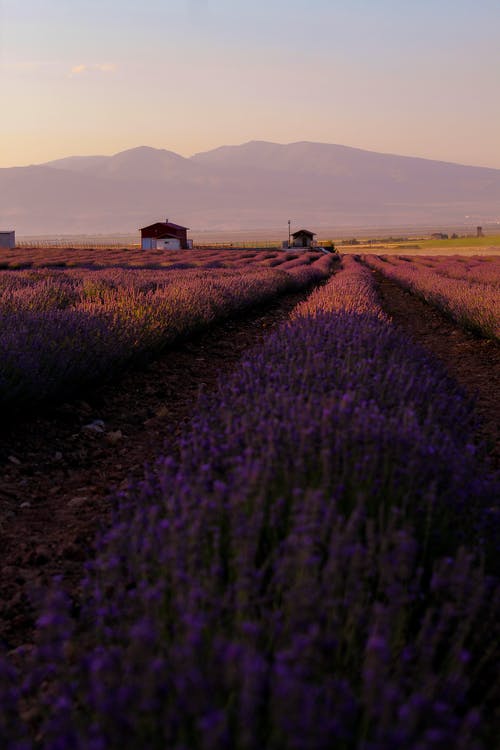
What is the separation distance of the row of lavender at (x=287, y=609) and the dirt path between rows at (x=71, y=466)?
25 cm

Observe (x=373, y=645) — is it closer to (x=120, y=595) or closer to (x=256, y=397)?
(x=120, y=595)

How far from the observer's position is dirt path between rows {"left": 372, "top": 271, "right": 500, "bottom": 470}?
4.52m

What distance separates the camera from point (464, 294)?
10.6 m

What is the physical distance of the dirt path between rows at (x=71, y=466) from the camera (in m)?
2.59

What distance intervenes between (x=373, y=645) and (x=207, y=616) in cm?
41

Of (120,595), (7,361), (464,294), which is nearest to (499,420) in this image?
(7,361)

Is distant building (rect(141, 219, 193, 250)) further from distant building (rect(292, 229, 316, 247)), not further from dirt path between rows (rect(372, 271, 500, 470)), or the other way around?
dirt path between rows (rect(372, 271, 500, 470))

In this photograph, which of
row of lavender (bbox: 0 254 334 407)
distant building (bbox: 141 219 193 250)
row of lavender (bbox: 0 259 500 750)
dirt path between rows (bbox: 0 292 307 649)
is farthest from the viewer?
distant building (bbox: 141 219 193 250)

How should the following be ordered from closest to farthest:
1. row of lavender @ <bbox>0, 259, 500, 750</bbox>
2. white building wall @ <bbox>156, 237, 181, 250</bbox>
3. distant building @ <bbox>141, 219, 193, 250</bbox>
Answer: row of lavender @ <bbox>0, 259, 500, 750</bbox>, white building wall @ <bbox>156, 237, 181, 250</bbox>, distant building @ <bbox>141, 219, 193, 250</bbox>

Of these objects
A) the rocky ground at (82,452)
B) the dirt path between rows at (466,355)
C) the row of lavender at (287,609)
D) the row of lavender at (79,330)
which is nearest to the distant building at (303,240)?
the dirt path between rows at (466,355)

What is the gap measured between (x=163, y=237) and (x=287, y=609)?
5855 centimetres

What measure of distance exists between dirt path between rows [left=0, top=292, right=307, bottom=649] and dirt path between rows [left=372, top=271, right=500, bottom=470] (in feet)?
5.76

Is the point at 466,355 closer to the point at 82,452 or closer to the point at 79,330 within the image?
the point at 79,330

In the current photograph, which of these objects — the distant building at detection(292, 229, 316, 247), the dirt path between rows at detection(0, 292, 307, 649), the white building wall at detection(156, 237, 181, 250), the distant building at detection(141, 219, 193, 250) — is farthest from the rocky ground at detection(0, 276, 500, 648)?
the distant building at detection(292, 229, 316, 247)
